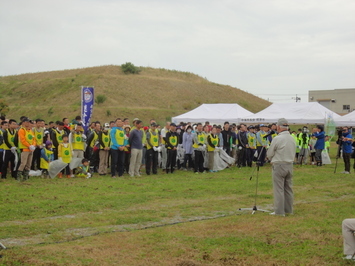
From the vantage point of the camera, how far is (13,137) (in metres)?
16.3

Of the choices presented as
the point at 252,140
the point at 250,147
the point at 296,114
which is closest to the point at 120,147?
the point at 250,147

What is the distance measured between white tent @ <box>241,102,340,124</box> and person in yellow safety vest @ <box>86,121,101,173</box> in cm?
1265

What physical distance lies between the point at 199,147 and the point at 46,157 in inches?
243

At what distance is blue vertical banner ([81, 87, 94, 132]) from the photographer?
23.4m

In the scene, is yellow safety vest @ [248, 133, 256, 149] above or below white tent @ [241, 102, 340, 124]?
below

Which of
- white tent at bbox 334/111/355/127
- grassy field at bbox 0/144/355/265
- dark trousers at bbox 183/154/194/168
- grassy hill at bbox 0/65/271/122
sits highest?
grassy hill at bbox 0/65/271/122

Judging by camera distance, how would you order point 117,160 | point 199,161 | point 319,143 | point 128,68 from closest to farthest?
point 117,160 < point 199,161 < point 319,143 < point 128,68

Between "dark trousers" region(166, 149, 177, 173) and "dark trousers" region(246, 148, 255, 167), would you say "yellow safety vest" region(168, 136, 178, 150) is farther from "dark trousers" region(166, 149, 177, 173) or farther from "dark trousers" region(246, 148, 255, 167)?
"dark trousers" region(246, 148, 255, 167)

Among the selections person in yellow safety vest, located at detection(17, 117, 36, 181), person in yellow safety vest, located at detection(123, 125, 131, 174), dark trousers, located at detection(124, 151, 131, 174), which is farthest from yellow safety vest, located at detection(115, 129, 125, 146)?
person in yellow safety vest, located at detection(17, 117, 36, 181)

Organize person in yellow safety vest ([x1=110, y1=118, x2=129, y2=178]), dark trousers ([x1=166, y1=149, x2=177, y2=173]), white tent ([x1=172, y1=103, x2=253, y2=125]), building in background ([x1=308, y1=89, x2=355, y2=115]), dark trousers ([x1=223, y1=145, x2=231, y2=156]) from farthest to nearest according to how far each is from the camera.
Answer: building in background ([x1=308, y1=89, x2=355, y2=115])
white tent ([x1=172, y1=103, x2=253, y2=125])
dark trousers ([x1=223, y1=145, x2=231, y2=156])
dark trousers ([x1=166, y1=149, x2=177, y2=173])
person in yellow safety vest ([x1=110, y1=118, x2=129, y2=178])

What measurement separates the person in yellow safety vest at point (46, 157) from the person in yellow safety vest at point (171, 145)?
468 cm

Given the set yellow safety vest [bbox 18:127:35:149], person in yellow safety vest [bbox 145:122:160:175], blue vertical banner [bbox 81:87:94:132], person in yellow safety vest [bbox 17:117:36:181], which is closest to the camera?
person in yellow safety vest [bbox 17:117:36:181]

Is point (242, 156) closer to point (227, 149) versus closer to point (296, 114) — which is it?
point (227, 149)

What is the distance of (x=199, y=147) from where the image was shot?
1961 cm
